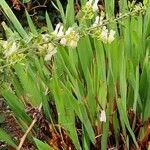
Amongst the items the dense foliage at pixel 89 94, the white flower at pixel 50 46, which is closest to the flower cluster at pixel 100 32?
the dense foliage at pixel 89 94

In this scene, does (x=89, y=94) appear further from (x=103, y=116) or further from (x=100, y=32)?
(x=100, y=32)

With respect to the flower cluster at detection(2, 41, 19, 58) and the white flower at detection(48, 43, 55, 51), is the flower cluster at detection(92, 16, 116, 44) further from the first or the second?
the flower cluster at detection(2, 41, 19, 58)

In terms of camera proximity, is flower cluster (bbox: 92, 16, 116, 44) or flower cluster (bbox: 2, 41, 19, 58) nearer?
flower cluster (bbox: 2, 41, 19, 58)

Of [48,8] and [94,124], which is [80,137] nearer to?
[94,124]

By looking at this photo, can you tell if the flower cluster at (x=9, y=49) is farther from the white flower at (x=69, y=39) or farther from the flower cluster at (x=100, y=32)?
the flower cluster at (x=100, y=32)

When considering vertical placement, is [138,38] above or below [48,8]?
above

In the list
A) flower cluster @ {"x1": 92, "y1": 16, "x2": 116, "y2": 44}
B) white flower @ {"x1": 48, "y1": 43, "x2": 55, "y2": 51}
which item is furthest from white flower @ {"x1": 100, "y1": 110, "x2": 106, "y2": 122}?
white flower @ {"x1": 48, "y1": 43, "x2": 55, "y2": 51}

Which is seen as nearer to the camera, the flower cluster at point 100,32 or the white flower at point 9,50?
the white flower at point 9,50

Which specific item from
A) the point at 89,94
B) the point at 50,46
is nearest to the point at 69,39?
the point at 50,46

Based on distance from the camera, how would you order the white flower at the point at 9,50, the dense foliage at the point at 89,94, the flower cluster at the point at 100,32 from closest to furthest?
the white flower at the point at 9,50 → the flower cluster at the point at 100,32 → the dense foliage at the point at 89,94

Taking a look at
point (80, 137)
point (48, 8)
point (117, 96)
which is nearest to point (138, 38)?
point (117, 96)

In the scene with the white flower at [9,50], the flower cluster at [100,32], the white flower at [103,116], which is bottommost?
the white flower at [103,116]
